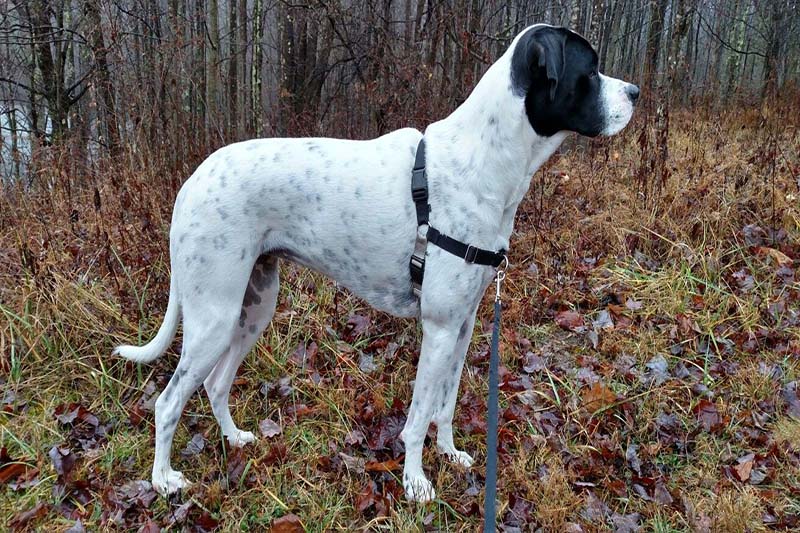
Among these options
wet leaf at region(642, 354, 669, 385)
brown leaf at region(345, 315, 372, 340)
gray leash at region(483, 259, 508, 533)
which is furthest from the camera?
brown leaf at region(345, 315, 372, 340)

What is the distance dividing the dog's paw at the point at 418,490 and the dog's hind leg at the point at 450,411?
29 cm

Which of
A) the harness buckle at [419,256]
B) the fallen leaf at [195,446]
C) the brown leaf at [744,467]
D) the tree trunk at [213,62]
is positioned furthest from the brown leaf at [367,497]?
the tree trunk at [213,62]

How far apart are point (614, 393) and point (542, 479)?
885mm

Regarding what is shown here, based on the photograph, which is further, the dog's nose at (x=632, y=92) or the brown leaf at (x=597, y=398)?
the brown leaf at (x=597, y=398)

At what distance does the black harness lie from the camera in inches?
98.7

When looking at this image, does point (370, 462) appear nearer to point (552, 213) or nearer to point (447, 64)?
point (552, 213)

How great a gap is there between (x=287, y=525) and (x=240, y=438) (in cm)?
66

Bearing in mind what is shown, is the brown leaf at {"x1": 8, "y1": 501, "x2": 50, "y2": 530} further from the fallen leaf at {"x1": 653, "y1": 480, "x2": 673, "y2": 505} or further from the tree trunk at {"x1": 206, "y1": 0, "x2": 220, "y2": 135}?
the tree trunk at {"x1": 206, "y1": 0, "x2": 220, "y2": 135}

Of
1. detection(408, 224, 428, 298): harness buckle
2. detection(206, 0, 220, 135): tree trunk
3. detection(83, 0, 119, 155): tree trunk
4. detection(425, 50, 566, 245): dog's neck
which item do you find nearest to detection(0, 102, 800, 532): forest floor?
detection(83, 0, 119, 155): tree trunk

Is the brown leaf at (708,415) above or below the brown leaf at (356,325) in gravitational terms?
below

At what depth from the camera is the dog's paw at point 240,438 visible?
10.4ft

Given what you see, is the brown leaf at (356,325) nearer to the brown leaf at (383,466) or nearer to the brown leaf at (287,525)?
the brown leaf at (383,466)

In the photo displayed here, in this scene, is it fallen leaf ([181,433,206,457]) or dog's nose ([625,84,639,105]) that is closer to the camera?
dog's nose ([625,84,639,105])

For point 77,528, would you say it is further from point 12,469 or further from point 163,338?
point 163,338
